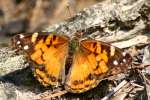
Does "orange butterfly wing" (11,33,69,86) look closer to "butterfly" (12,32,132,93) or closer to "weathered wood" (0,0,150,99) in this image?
"butterfly" (12,32,132,93)

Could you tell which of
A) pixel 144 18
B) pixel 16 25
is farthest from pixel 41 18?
pixel 144 18

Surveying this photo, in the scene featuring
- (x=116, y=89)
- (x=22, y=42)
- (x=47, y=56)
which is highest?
(x=22, y=42)

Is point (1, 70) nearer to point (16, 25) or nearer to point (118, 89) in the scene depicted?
point (118, 89)

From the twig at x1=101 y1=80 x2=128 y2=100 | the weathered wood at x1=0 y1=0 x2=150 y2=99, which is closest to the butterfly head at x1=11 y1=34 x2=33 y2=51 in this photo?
the weathered wood at x1=0 y1=0 x2=150 y2=99

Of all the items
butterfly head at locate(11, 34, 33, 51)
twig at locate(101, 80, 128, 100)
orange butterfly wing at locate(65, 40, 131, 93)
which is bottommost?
twig at locate(101, 80, 128, 100)

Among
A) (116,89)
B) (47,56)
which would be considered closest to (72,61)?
(47,56)

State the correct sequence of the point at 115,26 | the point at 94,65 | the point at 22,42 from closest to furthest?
the point at 94,65
the point at 22,42
the point at 115,26

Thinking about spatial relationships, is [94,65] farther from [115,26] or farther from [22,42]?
[115,26]

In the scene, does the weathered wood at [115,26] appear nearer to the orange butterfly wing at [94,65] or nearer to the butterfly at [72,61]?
the butterfly at [72,61]
